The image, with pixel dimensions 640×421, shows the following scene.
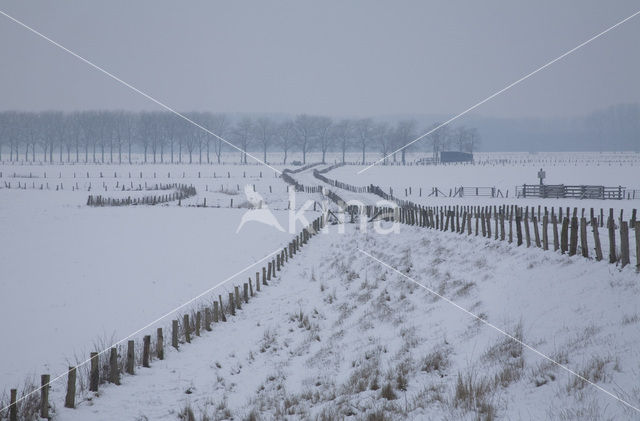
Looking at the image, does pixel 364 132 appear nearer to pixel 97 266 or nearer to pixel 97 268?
pixel 97 266

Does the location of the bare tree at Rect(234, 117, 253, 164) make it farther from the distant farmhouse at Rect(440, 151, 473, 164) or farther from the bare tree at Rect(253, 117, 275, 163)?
the distant farmhouse at Rect(440, 151, 473, 164)

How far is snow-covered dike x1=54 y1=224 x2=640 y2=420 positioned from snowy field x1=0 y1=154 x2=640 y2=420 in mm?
39

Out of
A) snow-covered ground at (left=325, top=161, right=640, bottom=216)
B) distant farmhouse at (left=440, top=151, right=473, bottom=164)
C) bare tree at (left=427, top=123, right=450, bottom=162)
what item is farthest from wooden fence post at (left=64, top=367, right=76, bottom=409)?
bare tree at (left=427, top=123, right=450, bottom=162)

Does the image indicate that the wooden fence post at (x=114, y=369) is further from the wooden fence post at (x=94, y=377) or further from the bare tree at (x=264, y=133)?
the bare tree at (x=264, y=133)

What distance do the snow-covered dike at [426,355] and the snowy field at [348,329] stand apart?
0.13 ft

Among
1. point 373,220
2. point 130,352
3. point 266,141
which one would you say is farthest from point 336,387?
point 266,141

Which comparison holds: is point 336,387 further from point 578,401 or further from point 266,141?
point 266,141

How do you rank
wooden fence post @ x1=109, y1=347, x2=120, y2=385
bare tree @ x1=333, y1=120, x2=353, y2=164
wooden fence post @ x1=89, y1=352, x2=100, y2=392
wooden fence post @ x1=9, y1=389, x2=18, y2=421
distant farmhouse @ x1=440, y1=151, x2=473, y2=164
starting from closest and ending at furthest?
wooden fence post @ x1=9, y1=389, x2=18, y2=421 < wooden fence post @ x1=89, y1=352, x2=100, y2=392 < wooden fence post @ x1=109, y1=347, x2=120, y2=385 < distant farmhouse @ x1=440, y1=151, x2=473, y2=164 < bare tree @ x1=333, y1=120, x2=353, y2=164

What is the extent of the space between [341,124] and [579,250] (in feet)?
432

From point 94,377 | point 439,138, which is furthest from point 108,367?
point 439,138

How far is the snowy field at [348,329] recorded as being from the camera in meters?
7.81

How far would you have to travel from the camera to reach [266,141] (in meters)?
134

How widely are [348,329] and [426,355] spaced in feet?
10.9

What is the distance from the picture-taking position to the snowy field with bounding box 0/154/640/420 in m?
7.81
